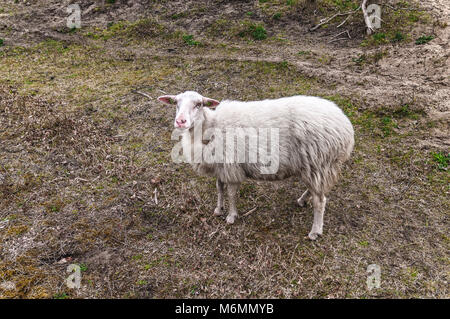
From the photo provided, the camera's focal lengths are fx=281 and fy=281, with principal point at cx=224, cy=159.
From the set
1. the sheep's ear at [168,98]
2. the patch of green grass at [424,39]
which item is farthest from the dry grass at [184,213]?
the patch of green grass at [424,39]

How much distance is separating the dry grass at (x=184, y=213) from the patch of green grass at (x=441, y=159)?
90mm

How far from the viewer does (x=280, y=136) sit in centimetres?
387

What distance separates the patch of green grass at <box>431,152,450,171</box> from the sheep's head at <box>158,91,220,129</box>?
4.24m

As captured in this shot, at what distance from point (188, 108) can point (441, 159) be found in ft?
15.4

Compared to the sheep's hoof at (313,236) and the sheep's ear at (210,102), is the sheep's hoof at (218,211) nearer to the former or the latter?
the sheep's hoof at (313,236)

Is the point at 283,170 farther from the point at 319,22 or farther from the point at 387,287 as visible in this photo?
the point at 319,22

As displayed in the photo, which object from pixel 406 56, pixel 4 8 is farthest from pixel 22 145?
pixel 4 8

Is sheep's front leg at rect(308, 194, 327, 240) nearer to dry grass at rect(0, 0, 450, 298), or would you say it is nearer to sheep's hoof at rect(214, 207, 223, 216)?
dry grass at rect(0, 0, 450, 298)

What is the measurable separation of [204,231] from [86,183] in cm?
256

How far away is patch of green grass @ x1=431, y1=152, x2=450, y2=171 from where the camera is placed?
5062mm

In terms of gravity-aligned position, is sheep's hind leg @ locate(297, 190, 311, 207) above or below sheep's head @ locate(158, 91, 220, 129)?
below

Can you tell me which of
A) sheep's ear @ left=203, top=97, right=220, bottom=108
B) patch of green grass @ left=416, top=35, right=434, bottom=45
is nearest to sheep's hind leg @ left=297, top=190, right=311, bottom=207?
sheep's ear @ left=203, top=97, right=220, bottom=108

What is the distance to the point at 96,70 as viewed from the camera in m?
9.20

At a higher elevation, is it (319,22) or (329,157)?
(319,22)
